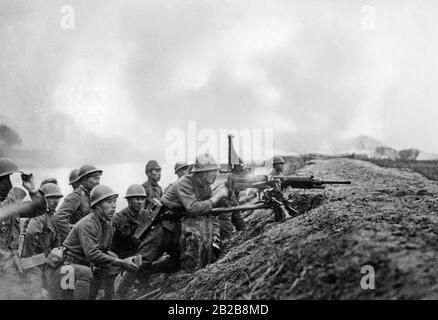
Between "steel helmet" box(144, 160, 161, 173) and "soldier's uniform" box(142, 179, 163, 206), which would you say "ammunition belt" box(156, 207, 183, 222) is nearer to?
"soldier's uniform" box(142, 179, 163, 206)

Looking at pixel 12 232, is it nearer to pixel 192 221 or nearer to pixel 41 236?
pixel 41 236

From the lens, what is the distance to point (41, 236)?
693 cm

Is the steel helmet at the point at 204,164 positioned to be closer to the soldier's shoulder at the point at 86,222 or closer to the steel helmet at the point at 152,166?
the soldier's shoulder at the point at 86,222

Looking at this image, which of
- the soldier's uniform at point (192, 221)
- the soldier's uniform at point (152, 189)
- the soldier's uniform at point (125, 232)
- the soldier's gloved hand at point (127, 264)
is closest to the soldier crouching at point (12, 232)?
the soldier's gloved hand at point (127, 264)

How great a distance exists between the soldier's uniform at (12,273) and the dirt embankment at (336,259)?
199 cm

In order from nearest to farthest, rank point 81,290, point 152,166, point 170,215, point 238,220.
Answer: point 81,290 < point 170,215 < point 238,220 < point 152,166

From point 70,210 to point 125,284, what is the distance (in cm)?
155

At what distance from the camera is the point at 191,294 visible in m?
5.16

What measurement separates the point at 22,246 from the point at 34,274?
611 millimetres

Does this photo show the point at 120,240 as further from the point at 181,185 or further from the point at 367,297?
the point at 367,297

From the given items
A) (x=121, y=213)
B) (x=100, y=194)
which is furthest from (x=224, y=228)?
(x=100, y=194)

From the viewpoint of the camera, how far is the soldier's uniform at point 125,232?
745cm
